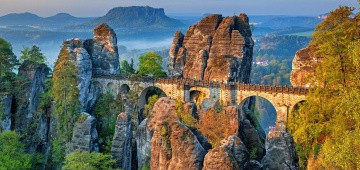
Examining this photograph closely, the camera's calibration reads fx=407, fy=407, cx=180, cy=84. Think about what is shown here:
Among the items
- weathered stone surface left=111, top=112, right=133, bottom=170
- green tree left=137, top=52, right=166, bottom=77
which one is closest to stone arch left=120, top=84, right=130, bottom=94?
green tree left=137, top=52, right=166, bottom=77

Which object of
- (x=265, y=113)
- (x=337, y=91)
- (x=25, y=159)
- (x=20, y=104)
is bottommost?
(x=265, y=113)

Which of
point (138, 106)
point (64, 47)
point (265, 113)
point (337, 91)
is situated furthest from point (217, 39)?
point (265, 113)

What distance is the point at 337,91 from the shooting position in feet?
89.4

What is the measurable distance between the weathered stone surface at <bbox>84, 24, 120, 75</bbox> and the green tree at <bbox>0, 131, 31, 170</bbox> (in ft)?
63.0

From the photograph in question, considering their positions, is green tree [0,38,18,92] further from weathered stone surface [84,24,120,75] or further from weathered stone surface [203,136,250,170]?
weathered stone surface [203,136,250,170]

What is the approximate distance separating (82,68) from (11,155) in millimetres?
15751

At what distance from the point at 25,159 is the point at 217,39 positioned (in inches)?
1125

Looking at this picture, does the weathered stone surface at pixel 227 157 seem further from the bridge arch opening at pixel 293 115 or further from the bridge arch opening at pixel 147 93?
the bridge arch opening at pixel 147 93

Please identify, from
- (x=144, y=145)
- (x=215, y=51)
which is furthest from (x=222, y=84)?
(x=144, y=145)

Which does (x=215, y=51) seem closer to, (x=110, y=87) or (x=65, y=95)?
(x=110, y=87)

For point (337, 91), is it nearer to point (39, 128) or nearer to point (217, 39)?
point (217, 39)

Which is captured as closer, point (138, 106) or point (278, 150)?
point (278, 150)

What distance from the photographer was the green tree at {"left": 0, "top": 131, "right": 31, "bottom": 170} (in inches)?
1355

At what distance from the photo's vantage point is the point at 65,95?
4659cm
